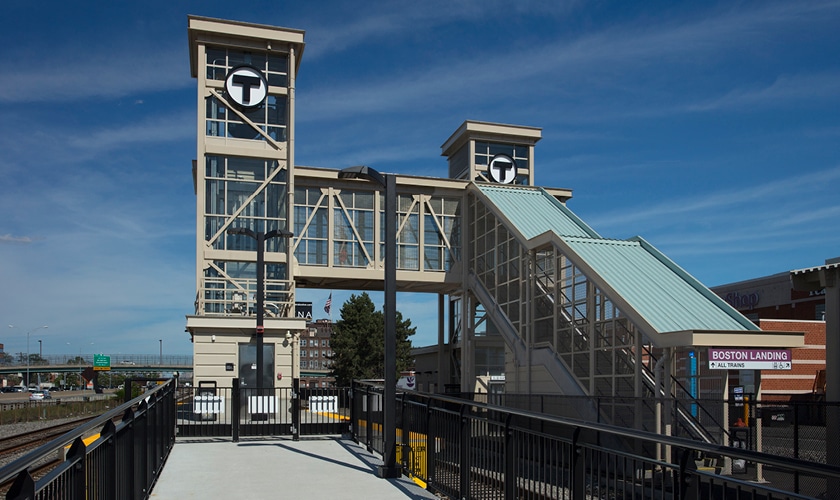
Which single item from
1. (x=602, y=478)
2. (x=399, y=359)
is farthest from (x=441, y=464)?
(x=399, y=359)

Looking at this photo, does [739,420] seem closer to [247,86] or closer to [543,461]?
[543,461]

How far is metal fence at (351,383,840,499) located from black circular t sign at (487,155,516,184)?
2670 centimetres

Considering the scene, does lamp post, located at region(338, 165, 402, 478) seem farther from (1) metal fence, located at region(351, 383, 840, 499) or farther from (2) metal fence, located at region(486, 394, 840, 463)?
(2) metal fence, located at region(486, 394, 840, 463)

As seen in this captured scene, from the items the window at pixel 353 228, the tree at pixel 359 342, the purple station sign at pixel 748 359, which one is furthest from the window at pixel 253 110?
the tree at pixel 359 342

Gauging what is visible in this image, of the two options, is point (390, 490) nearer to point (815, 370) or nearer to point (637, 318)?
point (637, 318)

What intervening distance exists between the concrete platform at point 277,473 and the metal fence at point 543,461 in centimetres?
68

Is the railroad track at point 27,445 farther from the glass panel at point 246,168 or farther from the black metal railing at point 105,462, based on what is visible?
the glass panel at point 246,168

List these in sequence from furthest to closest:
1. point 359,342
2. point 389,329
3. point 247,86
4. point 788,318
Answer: point 359,342
point 788,318
point 247,86
point 389,329

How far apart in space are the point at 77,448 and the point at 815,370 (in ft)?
144

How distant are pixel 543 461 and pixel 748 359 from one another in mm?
13809

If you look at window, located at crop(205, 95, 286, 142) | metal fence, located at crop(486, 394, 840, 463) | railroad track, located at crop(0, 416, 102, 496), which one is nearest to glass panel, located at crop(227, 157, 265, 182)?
window, located at crop(205, 95, 286, 142)

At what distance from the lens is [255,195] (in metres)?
34.4

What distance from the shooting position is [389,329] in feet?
43.1

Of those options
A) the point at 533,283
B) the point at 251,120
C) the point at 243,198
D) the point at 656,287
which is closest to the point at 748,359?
the point at 656,287
